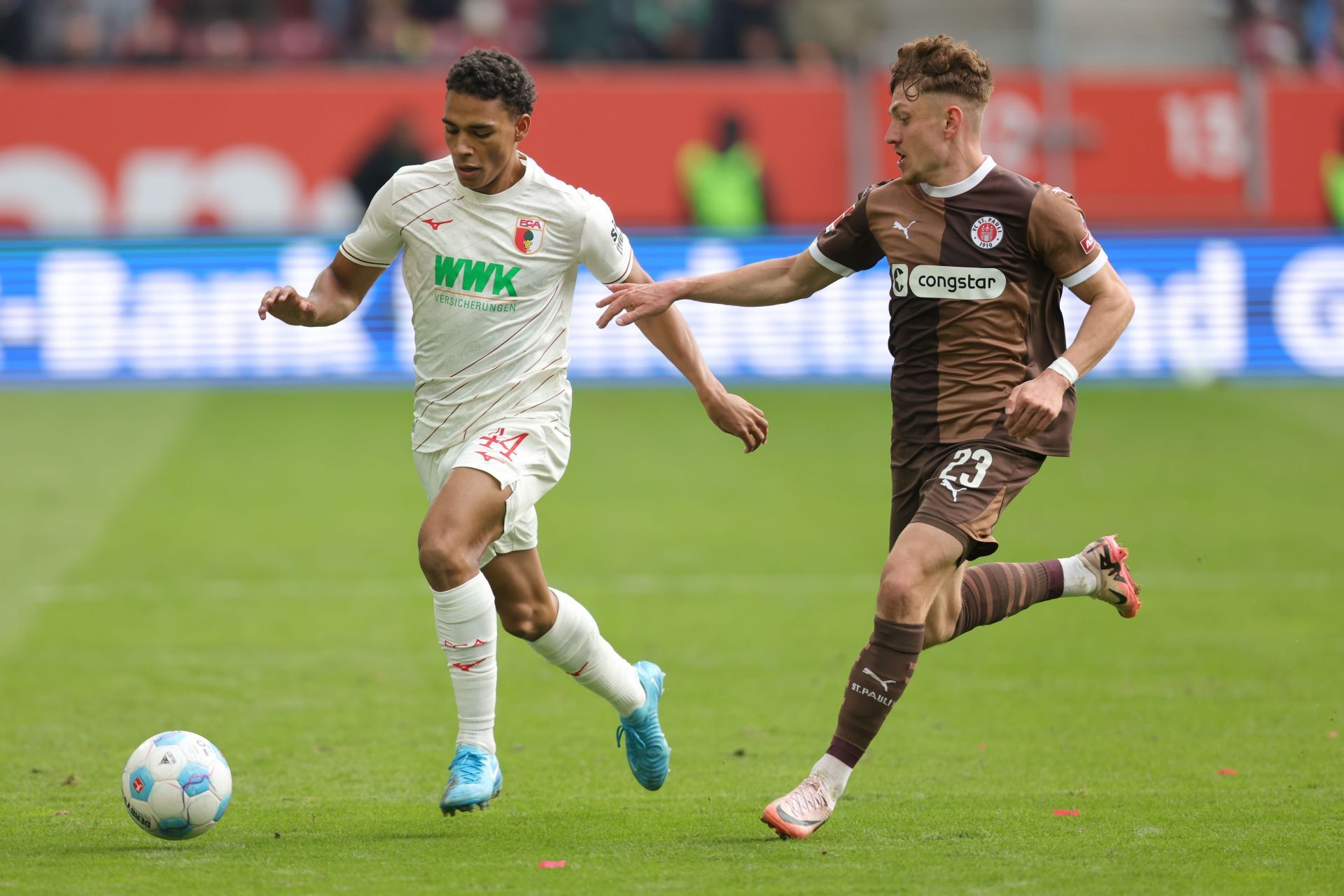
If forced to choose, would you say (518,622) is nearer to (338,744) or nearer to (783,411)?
(338,744)

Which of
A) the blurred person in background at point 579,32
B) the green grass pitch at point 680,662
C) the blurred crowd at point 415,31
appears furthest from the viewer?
the blurred person in background at point 579,32

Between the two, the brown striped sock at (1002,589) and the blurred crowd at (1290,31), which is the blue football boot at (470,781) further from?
the blurred crowd at (1290,31)

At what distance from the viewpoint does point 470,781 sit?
538 centimetres

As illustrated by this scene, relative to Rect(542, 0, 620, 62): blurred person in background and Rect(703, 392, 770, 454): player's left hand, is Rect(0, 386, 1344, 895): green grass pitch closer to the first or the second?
Rect(703, 392, 770, 454): player's left hand

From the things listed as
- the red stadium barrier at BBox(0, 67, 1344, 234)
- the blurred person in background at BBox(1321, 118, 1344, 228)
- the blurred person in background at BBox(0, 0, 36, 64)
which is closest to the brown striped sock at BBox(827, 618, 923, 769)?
the red stadium barrier at BBox(0, 67, 1344, 234)

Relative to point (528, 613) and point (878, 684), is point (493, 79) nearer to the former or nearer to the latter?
point (528, 613)

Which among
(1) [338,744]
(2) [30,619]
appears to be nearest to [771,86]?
(2) [30,619]

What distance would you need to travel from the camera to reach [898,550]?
5.31 metres

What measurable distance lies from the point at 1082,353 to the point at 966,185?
65 cm

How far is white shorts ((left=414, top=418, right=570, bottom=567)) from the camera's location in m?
5.62

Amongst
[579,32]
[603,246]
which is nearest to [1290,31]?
[579,32]

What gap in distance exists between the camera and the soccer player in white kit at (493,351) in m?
5.56

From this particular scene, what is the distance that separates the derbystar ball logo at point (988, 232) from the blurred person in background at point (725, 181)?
45.0 ft

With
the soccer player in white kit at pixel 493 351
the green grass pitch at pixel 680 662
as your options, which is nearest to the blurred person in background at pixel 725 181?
the green grass pitch at pixel 680 662
